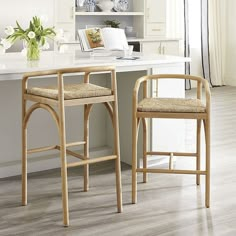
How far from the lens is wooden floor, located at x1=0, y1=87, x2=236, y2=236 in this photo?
2.96 meters

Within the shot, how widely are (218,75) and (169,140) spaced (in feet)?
15.1

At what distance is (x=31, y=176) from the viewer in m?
3.92

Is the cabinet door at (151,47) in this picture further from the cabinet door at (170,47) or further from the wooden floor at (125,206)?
the wooden floor at (125,206)

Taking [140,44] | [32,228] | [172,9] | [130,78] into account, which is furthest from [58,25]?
[32,228]

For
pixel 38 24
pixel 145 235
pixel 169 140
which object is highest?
pixel 38 24

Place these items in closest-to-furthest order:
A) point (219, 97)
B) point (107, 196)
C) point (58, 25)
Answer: point (107, 196) < point (58, 25) < point (219, 97)

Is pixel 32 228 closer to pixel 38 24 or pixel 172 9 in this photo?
pixel 38 24

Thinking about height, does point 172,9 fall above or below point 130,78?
above

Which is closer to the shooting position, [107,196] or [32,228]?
[32,228]

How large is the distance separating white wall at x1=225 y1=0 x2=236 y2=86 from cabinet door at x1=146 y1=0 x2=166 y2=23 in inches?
69.0

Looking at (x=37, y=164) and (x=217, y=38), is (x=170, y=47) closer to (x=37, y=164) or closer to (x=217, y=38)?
(x=217, y=38)

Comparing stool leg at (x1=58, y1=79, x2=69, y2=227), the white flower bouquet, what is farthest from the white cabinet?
stool leg at (x1=58, y1=79, x2=69, y2=227)

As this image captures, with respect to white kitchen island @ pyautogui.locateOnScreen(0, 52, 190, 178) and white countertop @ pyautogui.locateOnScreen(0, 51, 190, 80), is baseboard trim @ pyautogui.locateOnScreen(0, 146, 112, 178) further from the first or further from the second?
white countertop @ pyautogui.locateOnScreen(0, 51, 190, 80)

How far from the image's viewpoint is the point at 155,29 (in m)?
7.15
